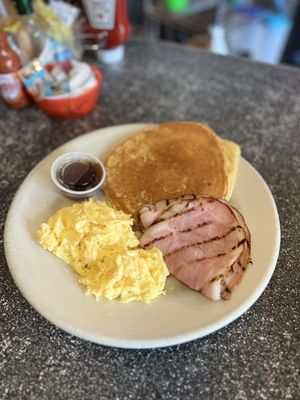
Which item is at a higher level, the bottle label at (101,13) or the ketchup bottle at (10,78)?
the bottle label at (101,13)

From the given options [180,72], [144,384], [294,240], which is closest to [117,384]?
[144,384]

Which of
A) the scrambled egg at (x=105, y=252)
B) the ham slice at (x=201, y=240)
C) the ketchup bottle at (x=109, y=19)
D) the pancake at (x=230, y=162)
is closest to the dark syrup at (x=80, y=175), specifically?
the scrambled egg at (x=105, y=252)

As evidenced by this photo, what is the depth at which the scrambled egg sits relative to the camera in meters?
1.03

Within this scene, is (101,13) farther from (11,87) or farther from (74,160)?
(74,160)

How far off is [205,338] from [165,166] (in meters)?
0.59

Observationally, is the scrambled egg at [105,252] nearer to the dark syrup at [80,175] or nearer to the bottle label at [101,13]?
the dark syrup at [80,175]

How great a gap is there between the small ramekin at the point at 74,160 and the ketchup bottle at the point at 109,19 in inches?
30.1

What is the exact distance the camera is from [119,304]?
103 cm

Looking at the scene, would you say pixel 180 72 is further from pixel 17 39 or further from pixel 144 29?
pixel 144 29

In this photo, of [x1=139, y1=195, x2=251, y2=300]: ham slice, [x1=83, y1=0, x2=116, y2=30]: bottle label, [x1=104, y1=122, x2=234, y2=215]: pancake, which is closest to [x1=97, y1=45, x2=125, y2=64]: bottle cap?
[x1=83, y1=0, x2=116, y2=30]: bottle label

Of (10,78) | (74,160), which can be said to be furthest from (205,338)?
(10,78)

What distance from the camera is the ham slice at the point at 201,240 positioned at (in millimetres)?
1054

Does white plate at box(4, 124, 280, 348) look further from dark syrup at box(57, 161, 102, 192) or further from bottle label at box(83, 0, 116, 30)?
bottle label at box(83, 0, 116, 30)

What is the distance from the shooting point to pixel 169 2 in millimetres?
2900
